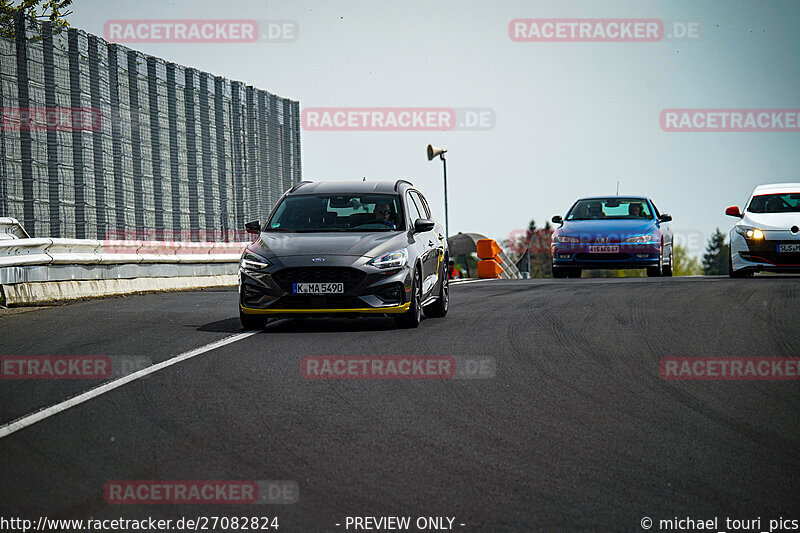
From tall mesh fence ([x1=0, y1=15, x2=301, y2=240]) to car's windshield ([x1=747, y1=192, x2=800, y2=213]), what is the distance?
9589 mm

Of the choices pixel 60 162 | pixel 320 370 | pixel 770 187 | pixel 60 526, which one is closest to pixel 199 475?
pixel 60 526

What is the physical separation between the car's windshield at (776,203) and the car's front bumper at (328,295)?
39.4 ft

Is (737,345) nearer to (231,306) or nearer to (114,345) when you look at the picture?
(114,345)

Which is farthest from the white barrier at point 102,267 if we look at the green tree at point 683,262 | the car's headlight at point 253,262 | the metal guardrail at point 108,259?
the green tree at point 683,262

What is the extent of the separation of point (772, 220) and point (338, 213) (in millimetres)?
10884

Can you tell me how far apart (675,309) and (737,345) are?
3596 mm

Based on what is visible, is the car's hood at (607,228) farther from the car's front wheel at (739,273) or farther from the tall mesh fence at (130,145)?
the tall mesh fence at (130,145)

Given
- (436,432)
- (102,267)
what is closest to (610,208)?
(102,267)

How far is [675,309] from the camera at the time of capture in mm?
12922

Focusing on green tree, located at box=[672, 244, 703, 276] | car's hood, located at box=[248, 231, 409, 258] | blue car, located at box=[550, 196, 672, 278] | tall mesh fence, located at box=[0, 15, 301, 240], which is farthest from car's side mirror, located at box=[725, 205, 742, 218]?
green tree, located at box=[672, 244, 703, 276]

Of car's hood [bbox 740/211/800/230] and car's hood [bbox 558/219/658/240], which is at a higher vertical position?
car's hood [bbox 740/211/800/230]

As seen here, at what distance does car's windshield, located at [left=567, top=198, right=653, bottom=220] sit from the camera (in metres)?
22.8

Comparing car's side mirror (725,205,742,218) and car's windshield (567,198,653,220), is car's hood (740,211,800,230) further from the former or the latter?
car's windshield (567,198,653,220)

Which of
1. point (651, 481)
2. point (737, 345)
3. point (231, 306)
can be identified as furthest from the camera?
point (231, 306)
